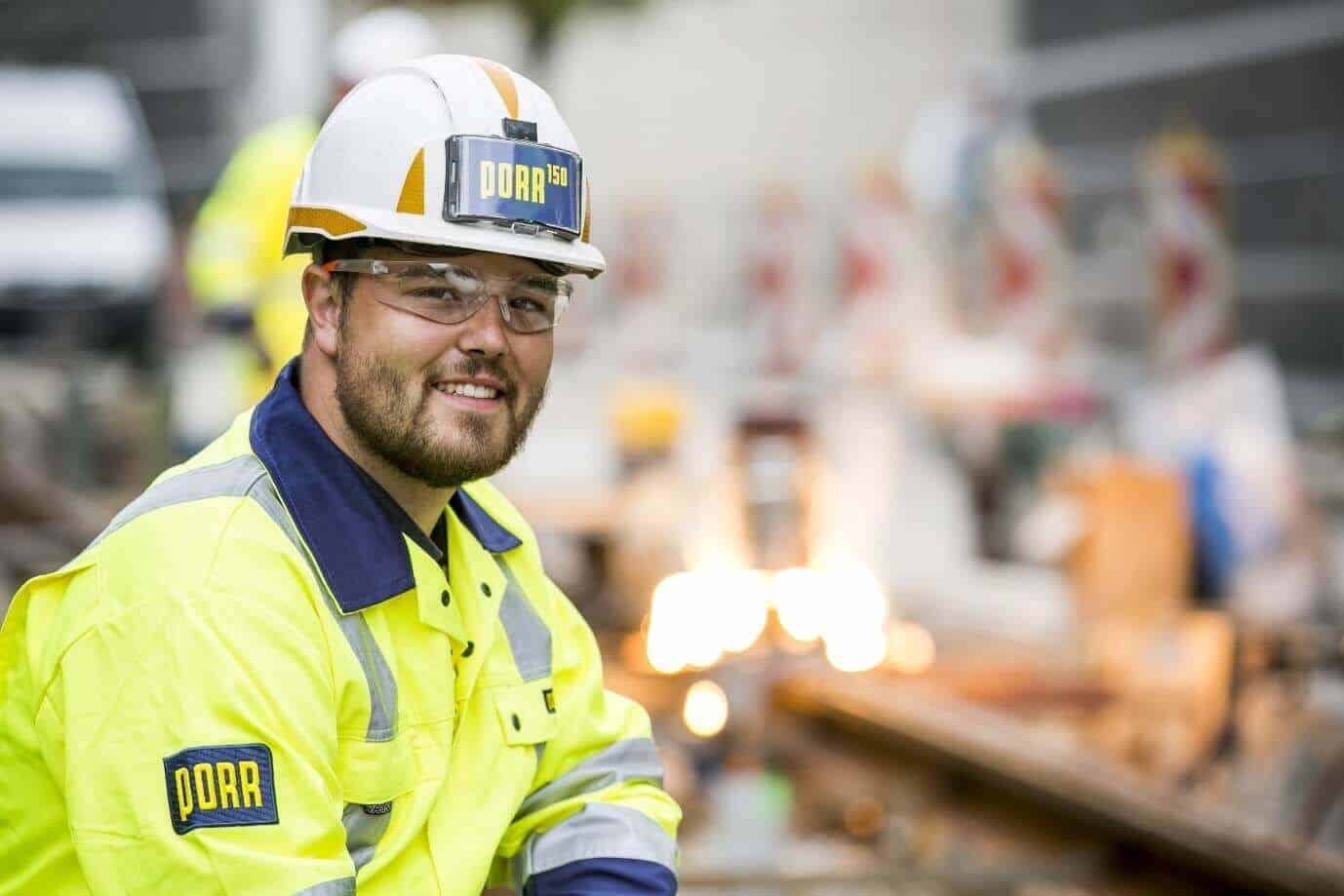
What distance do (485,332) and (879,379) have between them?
14.4m

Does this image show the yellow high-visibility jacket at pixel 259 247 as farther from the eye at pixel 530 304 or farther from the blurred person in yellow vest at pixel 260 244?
the eye at pixel 530 304

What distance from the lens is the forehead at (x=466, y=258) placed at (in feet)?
8.13

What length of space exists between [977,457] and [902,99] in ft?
17.8

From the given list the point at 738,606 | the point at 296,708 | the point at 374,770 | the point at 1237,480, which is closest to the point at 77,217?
the point at 738,606

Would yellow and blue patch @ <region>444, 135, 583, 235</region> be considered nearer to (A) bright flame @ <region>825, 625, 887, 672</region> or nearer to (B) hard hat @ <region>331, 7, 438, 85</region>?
(B) hard hat @ <region>331, 7, 438, 85</region>

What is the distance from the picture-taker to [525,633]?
2758 mm

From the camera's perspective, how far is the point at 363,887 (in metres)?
2.42

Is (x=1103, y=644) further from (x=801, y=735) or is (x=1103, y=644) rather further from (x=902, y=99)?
(x=902, y=99)

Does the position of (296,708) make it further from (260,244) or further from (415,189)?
(260,244)

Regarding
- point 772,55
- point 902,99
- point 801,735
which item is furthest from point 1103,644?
point 772,55

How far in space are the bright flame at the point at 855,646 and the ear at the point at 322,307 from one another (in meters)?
5.54

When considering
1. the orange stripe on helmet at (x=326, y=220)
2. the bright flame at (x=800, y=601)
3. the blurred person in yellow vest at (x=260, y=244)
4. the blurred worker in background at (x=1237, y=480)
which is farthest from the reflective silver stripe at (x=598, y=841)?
the bright flame at (x=800, y=601)

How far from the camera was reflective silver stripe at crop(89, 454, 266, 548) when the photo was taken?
7.68 feet

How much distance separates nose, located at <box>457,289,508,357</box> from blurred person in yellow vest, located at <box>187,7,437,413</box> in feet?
10.3
